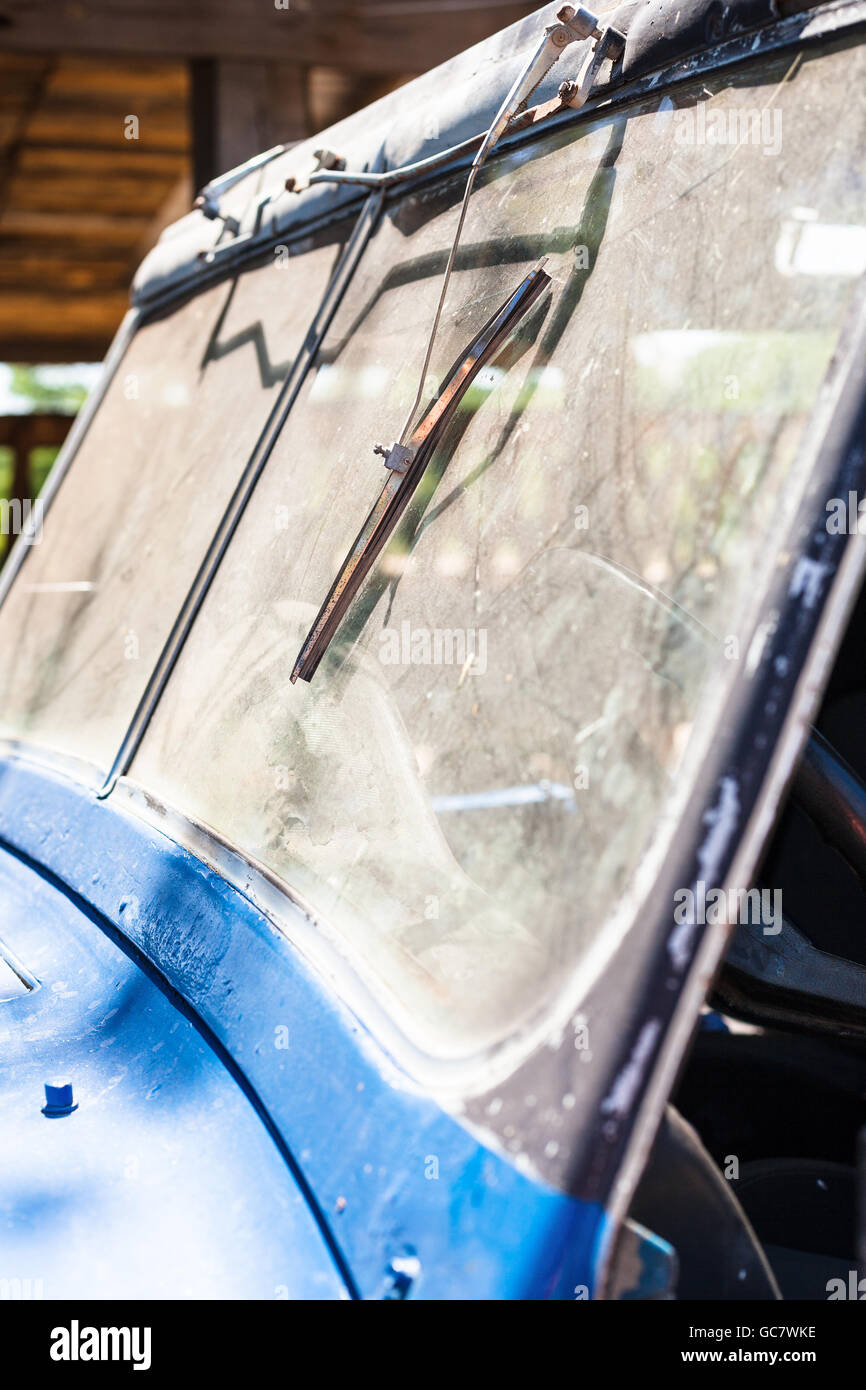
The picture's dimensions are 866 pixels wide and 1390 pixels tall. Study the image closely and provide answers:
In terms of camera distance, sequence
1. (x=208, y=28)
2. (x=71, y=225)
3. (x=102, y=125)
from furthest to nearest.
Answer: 1. (x=71, y=225)
2. (x=102, y=125)
3. (x=208, y=28)

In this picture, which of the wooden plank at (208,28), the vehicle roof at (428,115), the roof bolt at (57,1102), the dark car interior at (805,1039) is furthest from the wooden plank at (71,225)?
the roof bolt at (57,1102)

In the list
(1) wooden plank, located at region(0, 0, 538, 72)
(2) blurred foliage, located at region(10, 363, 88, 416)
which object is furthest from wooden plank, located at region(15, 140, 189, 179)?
(2) blurred foliage, located at region(10, 363, 88, 416)

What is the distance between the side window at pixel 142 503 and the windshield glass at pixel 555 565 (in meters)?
0.30

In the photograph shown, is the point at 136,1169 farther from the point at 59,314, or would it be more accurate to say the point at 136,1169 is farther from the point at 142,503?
the point at 59,314

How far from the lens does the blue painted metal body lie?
2.66 feet

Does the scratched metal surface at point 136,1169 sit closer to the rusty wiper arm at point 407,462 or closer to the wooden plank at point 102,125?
the rusty wiper arm at point 407,462

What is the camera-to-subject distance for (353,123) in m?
1.88

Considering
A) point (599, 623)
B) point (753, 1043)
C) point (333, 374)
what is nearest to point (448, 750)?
point (599, 623)

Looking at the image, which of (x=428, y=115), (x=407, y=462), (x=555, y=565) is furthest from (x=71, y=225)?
(x=555, y=565)

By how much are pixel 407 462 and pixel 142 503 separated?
858mm

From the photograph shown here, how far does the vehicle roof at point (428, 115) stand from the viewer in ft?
3.66

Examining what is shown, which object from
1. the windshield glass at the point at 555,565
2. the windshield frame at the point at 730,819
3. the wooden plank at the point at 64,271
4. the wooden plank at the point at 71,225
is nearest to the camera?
the windshield frame at the point at 730,819

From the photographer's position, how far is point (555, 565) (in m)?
1.04

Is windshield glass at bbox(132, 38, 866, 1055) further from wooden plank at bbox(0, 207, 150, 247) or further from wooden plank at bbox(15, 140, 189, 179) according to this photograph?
wooden plank at bbox(0, 207, 150, 247)
